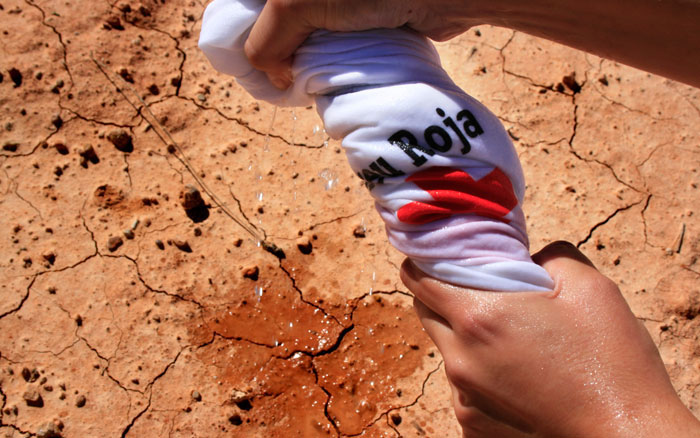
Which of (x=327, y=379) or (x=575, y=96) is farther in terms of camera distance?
(x=575, y=96)

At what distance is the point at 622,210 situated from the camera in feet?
9.84

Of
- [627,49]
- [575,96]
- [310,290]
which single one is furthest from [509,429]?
[575,96]

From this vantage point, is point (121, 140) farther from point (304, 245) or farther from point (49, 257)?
point (304, 245)

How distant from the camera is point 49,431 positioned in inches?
93.7

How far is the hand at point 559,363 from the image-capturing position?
119cm

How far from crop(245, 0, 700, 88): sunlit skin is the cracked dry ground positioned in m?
1.43

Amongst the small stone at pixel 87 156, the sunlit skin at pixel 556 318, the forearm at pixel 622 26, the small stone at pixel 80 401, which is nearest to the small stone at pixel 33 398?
the small stone at pixel 80 401

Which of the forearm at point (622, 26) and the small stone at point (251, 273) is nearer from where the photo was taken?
the forearm at point (622, 26)

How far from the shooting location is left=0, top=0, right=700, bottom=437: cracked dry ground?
252 cm

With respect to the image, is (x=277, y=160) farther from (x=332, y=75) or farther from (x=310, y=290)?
(x=332, y=75)

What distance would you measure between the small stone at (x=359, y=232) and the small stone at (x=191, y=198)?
0.85 m

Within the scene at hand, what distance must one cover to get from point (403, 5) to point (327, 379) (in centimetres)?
181

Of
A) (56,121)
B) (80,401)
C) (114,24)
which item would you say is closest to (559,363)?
(80,401)

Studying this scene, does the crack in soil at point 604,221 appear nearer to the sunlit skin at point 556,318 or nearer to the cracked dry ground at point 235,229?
the cracked dry ground at point 235,229
